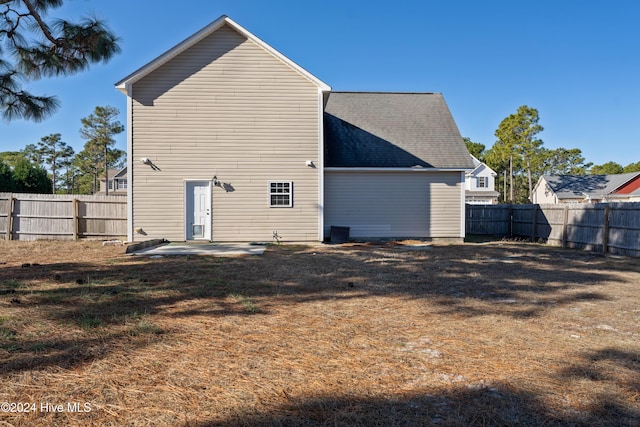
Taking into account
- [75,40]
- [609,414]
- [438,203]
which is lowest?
[609,414]

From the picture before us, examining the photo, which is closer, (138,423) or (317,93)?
(138,423)

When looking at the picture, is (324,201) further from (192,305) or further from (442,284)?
(192,305)

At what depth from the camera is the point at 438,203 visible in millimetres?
15258

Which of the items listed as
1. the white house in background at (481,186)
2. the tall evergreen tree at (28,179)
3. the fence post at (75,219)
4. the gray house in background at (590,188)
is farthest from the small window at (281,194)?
the gray house in background at (590,188)

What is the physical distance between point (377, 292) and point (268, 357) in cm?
317

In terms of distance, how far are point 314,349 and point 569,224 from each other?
13715mm

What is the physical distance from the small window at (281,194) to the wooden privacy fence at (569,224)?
9667 millimetres

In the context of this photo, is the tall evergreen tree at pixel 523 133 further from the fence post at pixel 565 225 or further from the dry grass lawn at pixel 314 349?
the dry grass lawn at pixel 314 349

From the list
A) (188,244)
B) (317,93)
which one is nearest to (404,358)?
(188,244)

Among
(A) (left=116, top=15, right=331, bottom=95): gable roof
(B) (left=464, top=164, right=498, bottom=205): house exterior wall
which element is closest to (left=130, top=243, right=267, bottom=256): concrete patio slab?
(A) (left=116, top=15, right=331, bottom=95): gable roof

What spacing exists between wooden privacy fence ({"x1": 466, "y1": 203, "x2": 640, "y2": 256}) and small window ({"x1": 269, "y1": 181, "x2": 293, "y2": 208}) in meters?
9.67

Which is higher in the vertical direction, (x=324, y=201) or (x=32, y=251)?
(x=324, y=201)

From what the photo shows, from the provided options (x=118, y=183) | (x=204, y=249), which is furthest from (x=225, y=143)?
(x=118, y=183)

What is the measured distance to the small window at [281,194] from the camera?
13727 mm
